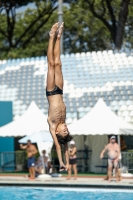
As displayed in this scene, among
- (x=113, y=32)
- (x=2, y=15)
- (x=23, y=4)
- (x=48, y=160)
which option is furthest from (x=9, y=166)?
(x=2, y=15)

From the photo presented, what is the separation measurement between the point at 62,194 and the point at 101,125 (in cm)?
496

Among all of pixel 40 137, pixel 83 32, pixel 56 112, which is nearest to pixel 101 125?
pixel 40 137

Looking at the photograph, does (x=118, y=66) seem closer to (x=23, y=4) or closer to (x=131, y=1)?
(x=131, y=1)

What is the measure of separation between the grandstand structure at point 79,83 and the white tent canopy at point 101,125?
394 cm

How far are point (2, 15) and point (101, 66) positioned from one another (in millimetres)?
21867

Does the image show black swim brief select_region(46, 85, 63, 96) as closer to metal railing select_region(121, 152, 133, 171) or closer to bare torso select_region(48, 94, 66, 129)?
bare torso select_region(48, 94, 66, 129)

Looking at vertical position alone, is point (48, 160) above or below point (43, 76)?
below

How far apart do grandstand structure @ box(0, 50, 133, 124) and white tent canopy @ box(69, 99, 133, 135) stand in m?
3.94

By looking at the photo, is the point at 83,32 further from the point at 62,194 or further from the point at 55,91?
the point at 55,91

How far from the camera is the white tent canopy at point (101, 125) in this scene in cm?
2083

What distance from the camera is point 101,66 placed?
2908 centimetres

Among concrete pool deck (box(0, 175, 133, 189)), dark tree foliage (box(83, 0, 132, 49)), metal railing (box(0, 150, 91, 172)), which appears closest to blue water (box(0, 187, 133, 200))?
concrete pool deck (box(0, 175, 133, 189))

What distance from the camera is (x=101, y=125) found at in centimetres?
2119

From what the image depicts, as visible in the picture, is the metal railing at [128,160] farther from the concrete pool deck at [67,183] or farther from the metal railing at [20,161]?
the metal railing at [20,161]
